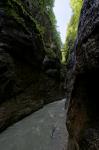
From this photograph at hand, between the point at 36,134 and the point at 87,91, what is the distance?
4.19m

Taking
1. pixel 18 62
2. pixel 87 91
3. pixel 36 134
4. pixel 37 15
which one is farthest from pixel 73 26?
pixel 87 91

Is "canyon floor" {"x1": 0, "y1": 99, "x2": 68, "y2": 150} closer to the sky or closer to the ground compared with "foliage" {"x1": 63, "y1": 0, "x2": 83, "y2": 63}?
closer to the ground

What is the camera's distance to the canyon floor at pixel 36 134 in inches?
231

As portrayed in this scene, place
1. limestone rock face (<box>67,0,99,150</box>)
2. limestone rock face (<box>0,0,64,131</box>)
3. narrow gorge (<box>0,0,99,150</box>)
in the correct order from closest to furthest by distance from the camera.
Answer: limestone rock face (<box>67,0,99,150</box>) → narrow gorge (<box>0,0,99,150</box>) → limestone rock face (<box>0,0,64,131</box>)

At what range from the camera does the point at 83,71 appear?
3113mm

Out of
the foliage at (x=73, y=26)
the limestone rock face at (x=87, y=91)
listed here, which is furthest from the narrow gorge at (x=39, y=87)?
the foliage at (x=73, y=26)

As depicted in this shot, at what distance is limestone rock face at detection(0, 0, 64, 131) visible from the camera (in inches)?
285

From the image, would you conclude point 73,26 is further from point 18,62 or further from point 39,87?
point 18,62

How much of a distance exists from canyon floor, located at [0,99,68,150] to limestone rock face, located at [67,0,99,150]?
7.90 ft

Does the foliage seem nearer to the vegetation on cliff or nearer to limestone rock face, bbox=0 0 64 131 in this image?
the vegetation on cliff

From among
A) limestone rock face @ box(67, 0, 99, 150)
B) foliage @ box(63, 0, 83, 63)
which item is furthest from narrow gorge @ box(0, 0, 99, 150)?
foliage @ box(63, 0, 83, 63)

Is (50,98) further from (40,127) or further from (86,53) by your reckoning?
(86,53)

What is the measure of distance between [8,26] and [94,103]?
5.45 meters

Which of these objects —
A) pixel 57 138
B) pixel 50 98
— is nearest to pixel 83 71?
pixel 57 138
